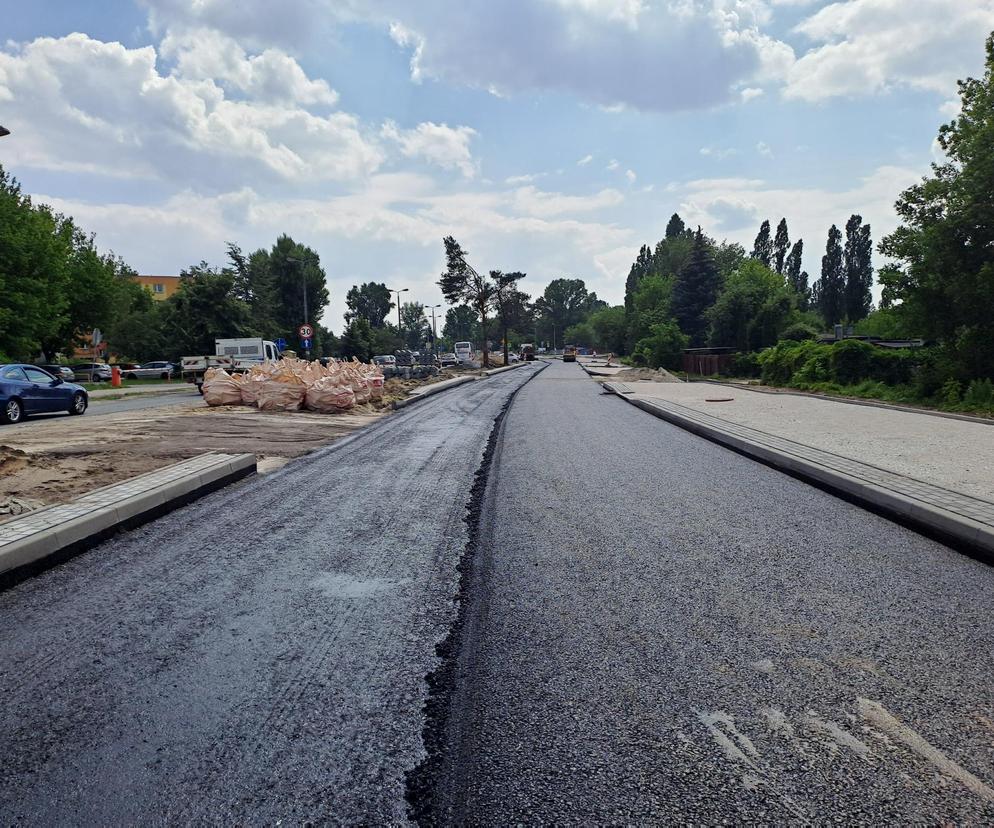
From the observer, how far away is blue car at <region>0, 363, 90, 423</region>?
639 inches

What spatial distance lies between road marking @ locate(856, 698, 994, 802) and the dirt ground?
653cm

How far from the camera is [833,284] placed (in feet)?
234

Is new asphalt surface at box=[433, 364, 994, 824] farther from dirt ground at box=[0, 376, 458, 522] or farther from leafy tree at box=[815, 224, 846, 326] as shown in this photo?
leafy tree at box=[815, 224, 846, 326]

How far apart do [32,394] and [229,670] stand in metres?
17.1

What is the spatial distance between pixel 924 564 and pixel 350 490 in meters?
5.37

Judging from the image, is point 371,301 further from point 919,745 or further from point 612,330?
point 919,745

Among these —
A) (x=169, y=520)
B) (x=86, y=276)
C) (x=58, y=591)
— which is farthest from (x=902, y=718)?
(x=86, y=276)

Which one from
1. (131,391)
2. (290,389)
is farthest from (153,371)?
(290,389)

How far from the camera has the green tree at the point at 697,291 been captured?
59.5 meters

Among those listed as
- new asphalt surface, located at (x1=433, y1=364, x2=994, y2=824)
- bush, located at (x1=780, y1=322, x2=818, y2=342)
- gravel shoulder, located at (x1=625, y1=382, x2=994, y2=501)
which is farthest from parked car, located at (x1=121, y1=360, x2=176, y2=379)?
new asphalt surface, located at (x1=433, y1=364, x2=994, y2=824)

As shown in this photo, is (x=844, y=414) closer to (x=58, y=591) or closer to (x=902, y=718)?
(x=902, y=718)

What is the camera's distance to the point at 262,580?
4598 millimetres

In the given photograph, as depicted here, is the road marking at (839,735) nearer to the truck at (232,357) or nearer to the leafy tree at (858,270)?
the truck at (232,357)

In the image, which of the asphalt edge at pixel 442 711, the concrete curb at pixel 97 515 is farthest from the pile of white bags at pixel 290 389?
the asphalt edge at pixel 442 711
